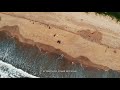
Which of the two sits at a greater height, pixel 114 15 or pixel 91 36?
pixel 114 15

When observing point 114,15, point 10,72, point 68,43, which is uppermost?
point 114,15

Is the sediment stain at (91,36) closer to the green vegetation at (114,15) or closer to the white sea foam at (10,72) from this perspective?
the green vegetation at (114,15)

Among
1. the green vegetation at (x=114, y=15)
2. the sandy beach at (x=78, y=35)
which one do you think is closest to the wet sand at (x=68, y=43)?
the sandy beach at (x=78, y=35)

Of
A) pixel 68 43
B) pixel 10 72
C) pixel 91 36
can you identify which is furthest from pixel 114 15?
pixel 10 72

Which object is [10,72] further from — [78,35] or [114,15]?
[114,15]
